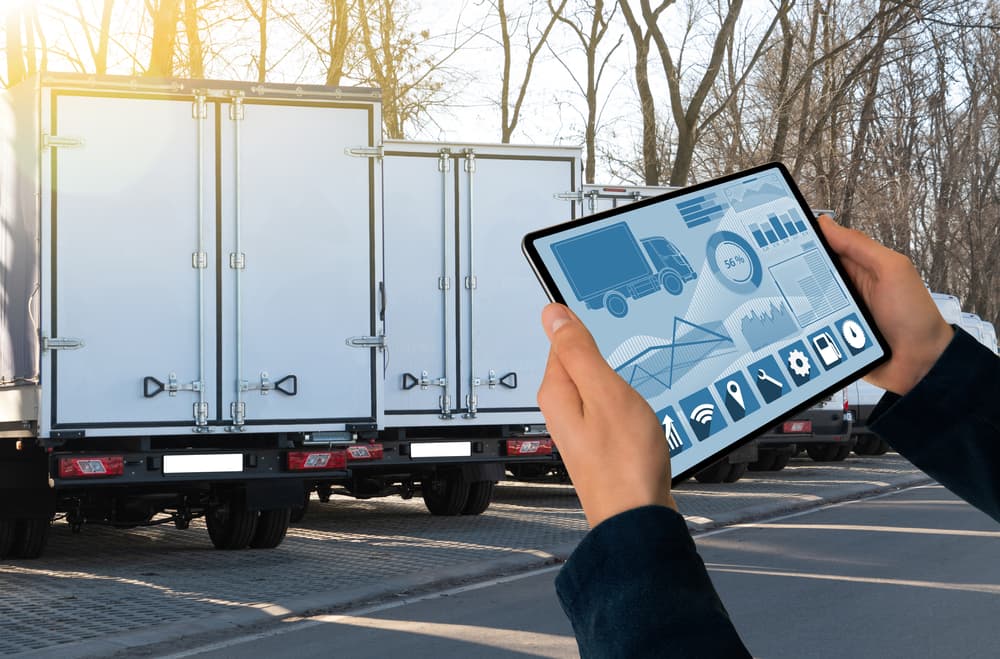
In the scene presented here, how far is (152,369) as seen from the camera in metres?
10.9

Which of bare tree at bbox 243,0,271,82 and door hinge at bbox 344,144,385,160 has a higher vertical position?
bare tree at bbox 243,0,271,82

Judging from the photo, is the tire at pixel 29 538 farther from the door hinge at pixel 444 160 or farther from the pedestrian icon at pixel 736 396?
the pedestrian icon at pixel 736 396

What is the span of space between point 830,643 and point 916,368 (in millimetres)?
6125

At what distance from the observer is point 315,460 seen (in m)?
11.4

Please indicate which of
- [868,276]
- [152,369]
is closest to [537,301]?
[152,369]

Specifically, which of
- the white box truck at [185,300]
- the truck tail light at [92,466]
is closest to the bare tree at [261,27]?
the white box truck at [185,300]

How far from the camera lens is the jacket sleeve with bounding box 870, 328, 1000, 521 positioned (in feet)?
4.51

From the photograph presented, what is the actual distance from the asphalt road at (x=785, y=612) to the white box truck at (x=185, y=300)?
8.48 ft

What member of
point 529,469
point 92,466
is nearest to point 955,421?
point 92,466

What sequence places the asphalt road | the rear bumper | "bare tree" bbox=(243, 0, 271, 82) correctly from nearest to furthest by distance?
the asphalt road
"bare tree" bbox=(243, 0, 271, 82)
the rear bumper

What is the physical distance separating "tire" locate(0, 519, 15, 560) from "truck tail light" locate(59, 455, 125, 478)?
1.53 metres

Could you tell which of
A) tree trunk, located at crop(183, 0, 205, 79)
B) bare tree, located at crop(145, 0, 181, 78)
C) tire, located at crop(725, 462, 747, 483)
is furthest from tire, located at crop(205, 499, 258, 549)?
tire, located at crop(725, 462, 747, 483)

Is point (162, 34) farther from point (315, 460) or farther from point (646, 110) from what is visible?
point (315, 460)

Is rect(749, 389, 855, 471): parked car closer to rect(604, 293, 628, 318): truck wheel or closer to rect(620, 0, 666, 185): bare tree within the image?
rect(620, 0, 666, 185): bare tree
